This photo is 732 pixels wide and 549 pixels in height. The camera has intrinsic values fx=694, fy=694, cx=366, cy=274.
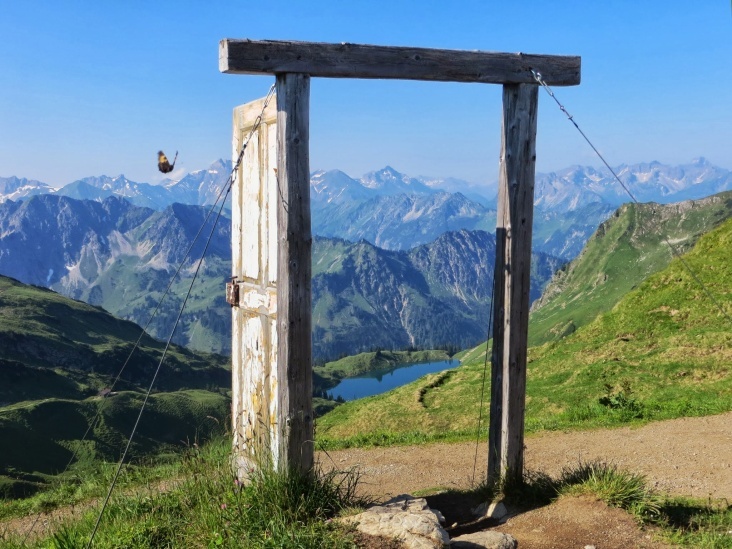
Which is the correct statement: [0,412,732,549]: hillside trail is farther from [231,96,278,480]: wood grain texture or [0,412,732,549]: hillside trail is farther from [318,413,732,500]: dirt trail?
[231,96,278,480]: wood grain texture

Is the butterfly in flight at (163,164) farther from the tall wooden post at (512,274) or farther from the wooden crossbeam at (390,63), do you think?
the tall wooden post at (512,274)

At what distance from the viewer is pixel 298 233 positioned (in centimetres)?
1039

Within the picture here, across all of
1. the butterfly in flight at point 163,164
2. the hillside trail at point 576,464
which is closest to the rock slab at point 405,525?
the hillside trail at point 576,464

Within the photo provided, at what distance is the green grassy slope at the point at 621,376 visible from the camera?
21.5m

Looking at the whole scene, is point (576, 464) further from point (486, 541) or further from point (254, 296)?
point (254, 296)

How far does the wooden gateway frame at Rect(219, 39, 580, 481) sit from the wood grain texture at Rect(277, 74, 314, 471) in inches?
0.6

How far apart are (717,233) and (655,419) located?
21.2 metres

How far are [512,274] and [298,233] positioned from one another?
12.5 ft

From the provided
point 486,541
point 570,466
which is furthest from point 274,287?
point 570,466

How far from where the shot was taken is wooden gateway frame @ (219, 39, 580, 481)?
1026cm

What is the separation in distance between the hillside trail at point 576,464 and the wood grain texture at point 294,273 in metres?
3.03

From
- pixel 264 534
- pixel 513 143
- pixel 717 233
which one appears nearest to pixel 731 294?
pixel 717 233

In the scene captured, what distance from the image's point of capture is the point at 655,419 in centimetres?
1988

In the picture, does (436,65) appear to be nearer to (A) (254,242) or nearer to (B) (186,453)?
(A) (254,242)
